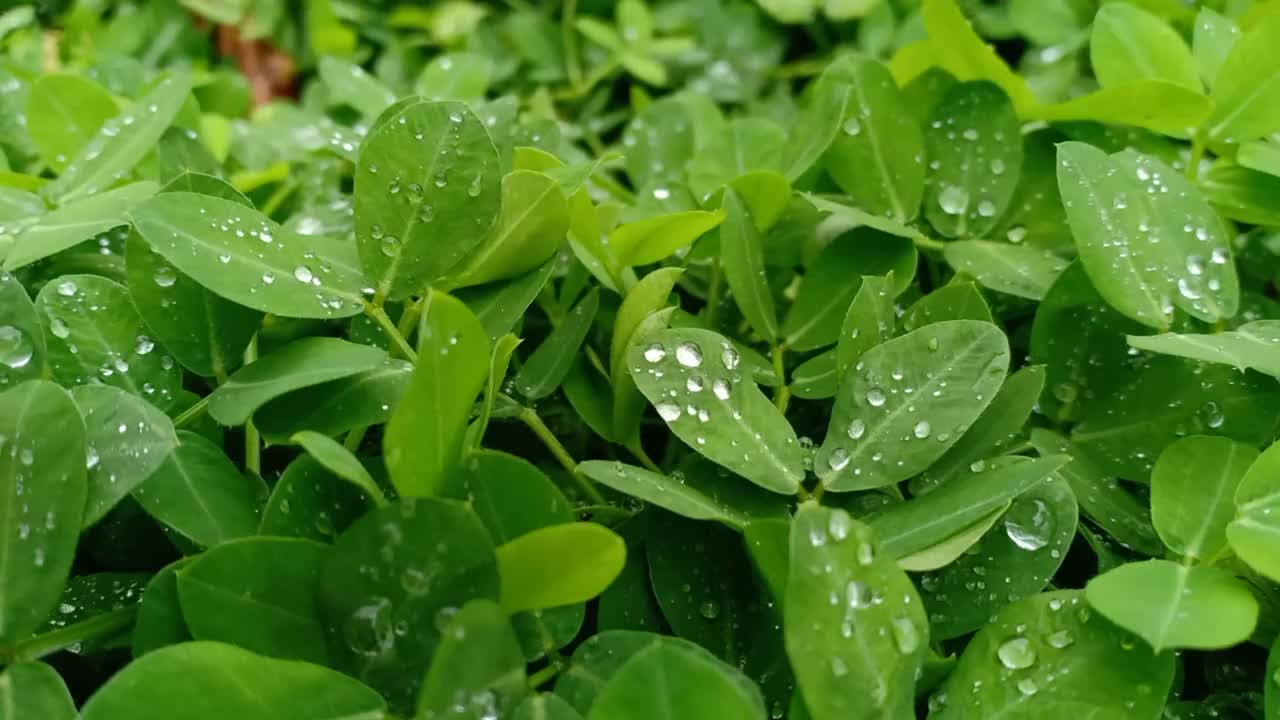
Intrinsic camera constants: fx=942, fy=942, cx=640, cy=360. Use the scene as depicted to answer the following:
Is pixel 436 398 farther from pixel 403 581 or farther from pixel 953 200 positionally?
pixel 953 200

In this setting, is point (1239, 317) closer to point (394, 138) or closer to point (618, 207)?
point (618, 207)

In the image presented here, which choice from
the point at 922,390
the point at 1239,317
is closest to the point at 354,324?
the point at 922,390

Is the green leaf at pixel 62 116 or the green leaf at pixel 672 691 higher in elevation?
the green leaf at pixel 62 116

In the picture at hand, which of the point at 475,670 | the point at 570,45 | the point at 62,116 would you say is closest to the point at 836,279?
the point at 475,670

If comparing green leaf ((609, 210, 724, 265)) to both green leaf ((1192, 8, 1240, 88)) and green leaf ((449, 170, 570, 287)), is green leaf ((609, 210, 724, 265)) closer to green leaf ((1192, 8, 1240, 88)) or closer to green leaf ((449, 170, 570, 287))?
green leaf ((449, 170, 570, 287))

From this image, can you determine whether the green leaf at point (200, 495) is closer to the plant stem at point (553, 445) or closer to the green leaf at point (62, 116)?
the plant stem at point (553, 445)

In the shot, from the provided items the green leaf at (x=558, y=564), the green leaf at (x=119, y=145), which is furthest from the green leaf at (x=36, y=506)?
the green leaf at (x=119, y=145)
